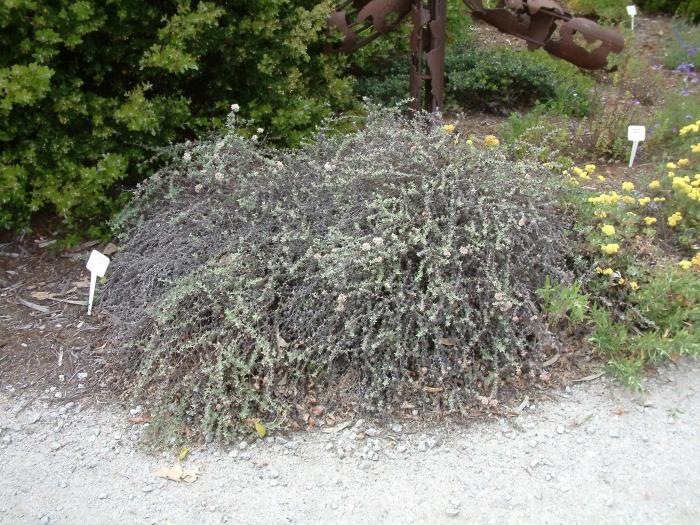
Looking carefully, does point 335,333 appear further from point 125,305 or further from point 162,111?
point 162,111

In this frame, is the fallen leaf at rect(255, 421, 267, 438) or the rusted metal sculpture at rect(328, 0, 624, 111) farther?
the rusted metal sculpture at rect(328, 0, 624, 111)

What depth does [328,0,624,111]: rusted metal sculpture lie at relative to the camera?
4.23 meters

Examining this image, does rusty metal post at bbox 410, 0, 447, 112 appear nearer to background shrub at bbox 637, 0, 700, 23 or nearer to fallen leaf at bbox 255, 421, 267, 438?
fallen leaf at bbox 255, 421, 267, 438

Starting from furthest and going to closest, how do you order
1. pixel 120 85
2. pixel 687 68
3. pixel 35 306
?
1. pixel 687 68
2. pixel 120 85
3. pixel 35 306

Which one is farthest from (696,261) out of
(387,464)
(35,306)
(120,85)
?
(35,306)

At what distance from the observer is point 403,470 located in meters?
2.61

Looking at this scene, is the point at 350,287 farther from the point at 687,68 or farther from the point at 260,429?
the point at 687,68

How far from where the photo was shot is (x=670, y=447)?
2621mm

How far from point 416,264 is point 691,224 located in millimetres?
1588

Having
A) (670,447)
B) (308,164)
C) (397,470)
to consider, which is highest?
(308,164)

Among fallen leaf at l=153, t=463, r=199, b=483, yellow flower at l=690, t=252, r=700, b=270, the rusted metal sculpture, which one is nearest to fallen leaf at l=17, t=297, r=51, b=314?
fallen leaf at l=153, t=463, r=199, b=483

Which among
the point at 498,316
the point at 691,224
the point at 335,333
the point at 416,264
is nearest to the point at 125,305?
the point at 335,333

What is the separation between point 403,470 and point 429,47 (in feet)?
9.32

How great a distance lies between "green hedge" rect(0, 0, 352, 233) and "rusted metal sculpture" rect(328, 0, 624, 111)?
0.35m
